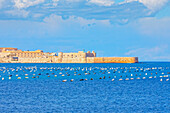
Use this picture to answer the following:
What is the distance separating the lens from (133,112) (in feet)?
105

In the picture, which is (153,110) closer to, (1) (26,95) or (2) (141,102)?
(2) (141,102)

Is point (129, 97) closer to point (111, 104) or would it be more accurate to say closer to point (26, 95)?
point (111, 104)

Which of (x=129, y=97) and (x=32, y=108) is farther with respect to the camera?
(x=129, y=97)

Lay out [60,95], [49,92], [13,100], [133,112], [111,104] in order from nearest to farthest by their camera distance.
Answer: [133,112], [111,104], [13,100], [60,95], [49,92]

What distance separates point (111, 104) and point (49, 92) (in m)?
12.1

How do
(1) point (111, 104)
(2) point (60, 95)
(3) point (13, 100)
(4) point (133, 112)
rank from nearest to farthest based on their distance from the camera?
(4) point (133, 112) → (1) point (111, 104) → (3) point (13, 100) → (2) point (60, 95)

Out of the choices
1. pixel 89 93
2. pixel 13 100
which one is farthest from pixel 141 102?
pixel 13 100

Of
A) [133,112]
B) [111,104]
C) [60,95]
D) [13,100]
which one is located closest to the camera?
[133,112]

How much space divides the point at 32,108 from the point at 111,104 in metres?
7.41

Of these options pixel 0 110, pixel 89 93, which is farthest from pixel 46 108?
pixel 89 93

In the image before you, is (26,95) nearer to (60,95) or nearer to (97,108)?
(60,95)

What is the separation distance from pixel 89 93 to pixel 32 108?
39.8 ft

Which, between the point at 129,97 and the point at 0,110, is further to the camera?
the point at 129,97

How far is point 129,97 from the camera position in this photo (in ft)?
133
